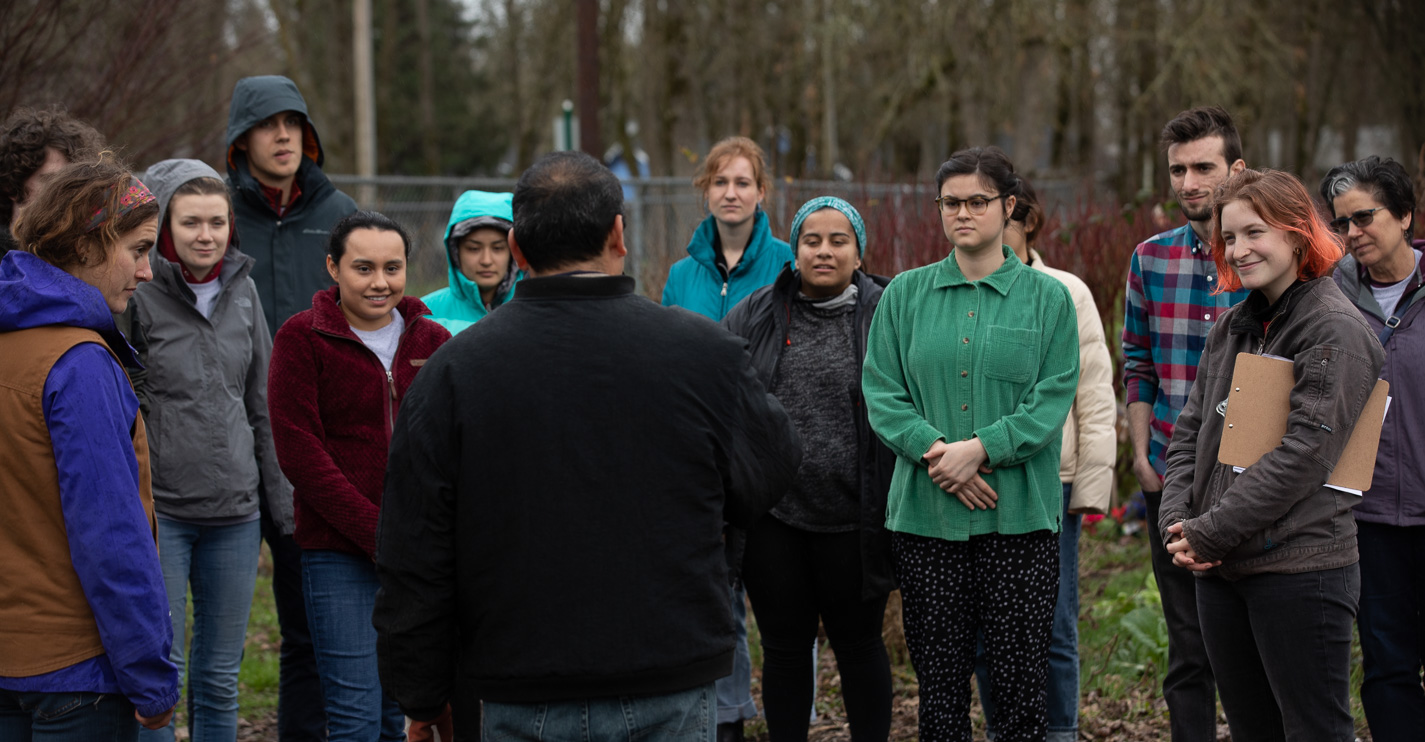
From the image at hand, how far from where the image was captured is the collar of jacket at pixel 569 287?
2.34m

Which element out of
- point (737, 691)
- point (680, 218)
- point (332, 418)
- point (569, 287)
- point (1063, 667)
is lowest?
point (737, 691)

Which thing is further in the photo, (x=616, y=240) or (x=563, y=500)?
(x=616, y=240)

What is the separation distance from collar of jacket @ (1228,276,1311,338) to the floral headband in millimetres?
2743

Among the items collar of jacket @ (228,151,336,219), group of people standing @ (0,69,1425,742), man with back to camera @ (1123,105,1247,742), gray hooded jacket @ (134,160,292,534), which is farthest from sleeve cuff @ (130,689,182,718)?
man with back to camera @ (1123,105,1247,742)

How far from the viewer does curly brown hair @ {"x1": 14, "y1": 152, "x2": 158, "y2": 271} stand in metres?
2.63

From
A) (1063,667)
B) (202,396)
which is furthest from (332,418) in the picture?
(1063,667)

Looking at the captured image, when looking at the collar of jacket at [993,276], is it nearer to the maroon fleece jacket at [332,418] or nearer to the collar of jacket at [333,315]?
the maroon fleece jacket at [332,418]

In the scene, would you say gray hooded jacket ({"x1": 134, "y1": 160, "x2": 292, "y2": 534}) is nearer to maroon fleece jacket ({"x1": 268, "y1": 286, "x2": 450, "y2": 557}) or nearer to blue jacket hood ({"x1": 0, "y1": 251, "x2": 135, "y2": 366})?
maroon fleece jacket ({"x1": 268, "y1": 286, "x2": 450, "y2": 557})

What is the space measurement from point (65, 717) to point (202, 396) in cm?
144

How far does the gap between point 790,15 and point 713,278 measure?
18.5 m

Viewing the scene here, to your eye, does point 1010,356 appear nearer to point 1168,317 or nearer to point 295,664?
point 1168,317

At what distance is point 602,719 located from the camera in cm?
232

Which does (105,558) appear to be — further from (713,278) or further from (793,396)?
(713,278)

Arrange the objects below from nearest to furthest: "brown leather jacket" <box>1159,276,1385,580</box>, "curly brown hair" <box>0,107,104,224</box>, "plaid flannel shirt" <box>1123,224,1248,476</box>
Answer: "brown leather jacket" <box>1159,276,1385,580</box> < "curly brown hair" <box>0,107,104,224</box> < "plaid flannel shirt" <box>1123,224,1248,476</box>
